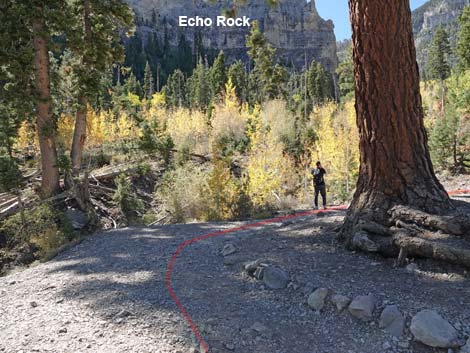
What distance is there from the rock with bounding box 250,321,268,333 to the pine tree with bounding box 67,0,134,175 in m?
9.34

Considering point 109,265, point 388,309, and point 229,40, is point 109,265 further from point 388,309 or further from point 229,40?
point 229,40

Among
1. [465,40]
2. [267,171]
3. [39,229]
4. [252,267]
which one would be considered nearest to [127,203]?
[39,229]

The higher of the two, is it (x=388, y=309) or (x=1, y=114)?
(x=1, y=114)

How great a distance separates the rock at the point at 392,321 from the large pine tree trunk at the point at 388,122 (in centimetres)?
99

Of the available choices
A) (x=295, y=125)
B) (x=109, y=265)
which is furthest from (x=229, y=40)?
(x=109, y=265)

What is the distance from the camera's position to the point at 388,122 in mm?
4141

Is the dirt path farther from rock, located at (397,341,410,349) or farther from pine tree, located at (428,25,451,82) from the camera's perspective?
pine tree, located at (428,25,451,82)

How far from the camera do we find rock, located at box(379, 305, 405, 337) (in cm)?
293

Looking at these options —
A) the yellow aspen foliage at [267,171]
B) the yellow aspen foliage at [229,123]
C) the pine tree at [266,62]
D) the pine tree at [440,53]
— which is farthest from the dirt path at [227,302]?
the pine tree at [440,53]

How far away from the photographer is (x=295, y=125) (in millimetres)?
21344

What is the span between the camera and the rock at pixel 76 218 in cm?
991

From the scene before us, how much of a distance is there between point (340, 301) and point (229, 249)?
2087 millimetres

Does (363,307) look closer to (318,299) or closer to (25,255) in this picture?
(318,299)

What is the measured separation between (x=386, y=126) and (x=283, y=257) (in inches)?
72.6
